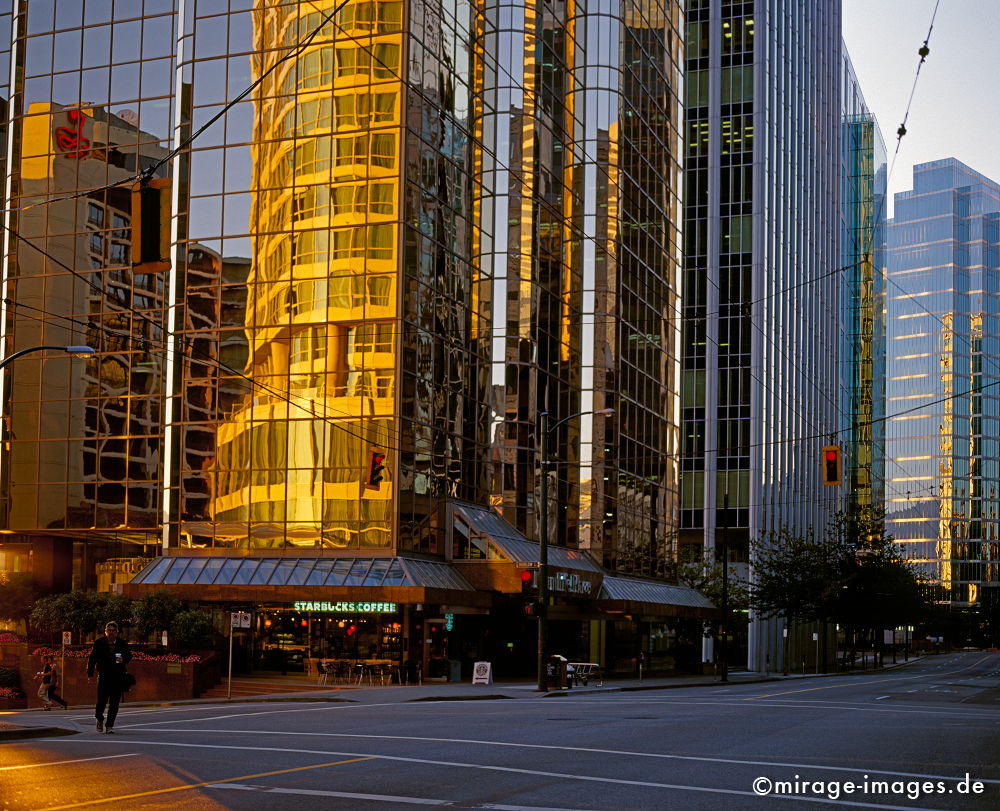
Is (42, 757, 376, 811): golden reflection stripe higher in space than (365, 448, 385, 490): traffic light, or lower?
lower

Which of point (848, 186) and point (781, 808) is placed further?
point (848, 186)

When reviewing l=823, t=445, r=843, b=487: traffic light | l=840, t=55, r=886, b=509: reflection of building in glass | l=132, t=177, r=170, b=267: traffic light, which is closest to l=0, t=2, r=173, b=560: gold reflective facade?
l=823, t=445, r=843, b=487: traffic light

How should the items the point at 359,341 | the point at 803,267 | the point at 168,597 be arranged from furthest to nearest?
the point at 803,267 < the point at 359,341 < the point at 168,597

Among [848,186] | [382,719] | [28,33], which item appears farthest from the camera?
[848,186]

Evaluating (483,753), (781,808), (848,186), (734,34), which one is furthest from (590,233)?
(848,186)

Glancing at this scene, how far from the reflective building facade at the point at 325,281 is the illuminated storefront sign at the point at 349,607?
925 mm

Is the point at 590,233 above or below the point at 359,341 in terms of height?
above

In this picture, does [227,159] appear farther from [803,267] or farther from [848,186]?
[848,186]

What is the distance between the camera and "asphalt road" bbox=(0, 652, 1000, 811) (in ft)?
45.5

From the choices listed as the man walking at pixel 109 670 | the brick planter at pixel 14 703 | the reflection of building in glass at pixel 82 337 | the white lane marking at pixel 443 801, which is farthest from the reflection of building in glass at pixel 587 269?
the white lane marking at pixel 443 801

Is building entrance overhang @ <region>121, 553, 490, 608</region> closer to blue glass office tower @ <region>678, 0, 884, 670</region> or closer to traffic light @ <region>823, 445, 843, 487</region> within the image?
traffic light @ <region>823, 445, 843, 487</region>

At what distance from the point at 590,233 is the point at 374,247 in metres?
19.1

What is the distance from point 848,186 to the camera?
165500 mm

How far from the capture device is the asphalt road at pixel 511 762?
13867 mm
